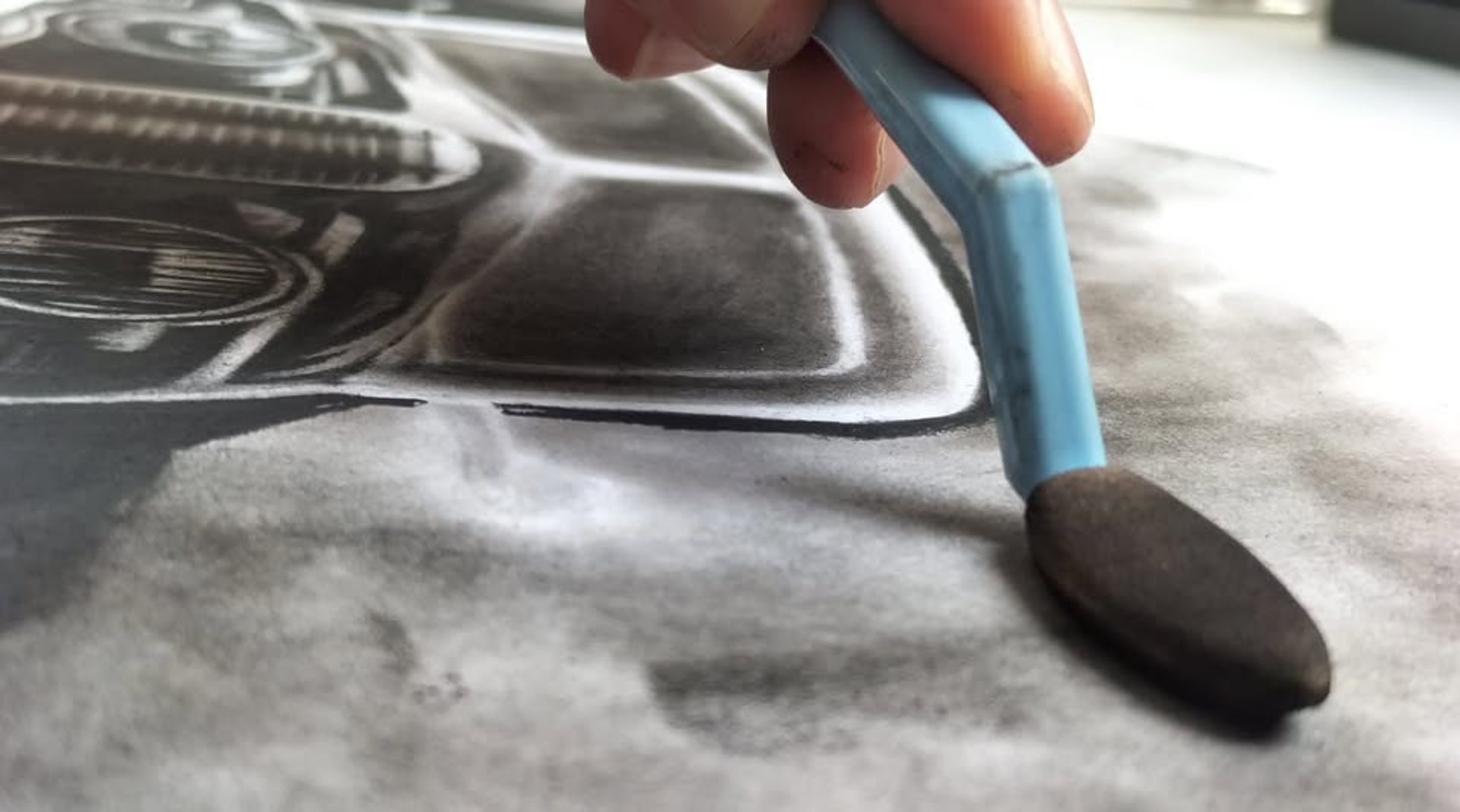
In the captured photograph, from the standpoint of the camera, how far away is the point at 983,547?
31 centimetres

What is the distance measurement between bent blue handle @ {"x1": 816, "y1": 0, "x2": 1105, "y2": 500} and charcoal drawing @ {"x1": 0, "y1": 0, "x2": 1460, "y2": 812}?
3cm

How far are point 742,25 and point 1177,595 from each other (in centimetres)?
19

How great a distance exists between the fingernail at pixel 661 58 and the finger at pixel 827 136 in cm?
5

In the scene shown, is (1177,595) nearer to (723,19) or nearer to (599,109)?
(723,19)

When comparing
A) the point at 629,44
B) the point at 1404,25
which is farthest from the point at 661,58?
the point at 1404,25

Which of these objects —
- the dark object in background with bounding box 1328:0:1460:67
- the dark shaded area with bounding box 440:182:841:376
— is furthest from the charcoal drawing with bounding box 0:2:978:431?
the dark object in background with bounding box 1328:0:1460:67

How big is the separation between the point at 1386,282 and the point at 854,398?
24 centimetres

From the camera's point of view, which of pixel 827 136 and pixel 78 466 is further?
pixel 827 136

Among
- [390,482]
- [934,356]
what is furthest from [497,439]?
[934,356]

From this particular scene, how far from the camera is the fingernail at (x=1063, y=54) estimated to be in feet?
1.16

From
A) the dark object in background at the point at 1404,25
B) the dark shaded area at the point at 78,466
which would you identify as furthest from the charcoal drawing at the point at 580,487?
the dark object in background at the point at 1404,25

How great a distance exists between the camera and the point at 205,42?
66cm

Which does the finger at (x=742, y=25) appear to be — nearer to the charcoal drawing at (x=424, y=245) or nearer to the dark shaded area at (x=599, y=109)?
the charcoal drawing at (x=424, y=245)

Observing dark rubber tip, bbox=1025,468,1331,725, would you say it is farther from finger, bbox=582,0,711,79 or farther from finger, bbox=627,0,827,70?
finger, bbox=582,0,711,79
